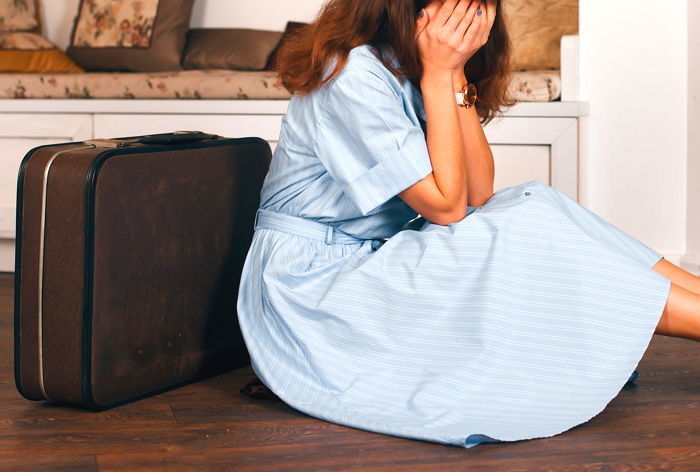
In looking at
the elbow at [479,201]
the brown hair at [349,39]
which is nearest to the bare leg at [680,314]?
the elbow at [479,201]

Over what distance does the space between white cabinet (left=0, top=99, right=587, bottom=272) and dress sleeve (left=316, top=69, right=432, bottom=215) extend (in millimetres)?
1085

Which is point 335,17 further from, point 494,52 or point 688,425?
point 688,425

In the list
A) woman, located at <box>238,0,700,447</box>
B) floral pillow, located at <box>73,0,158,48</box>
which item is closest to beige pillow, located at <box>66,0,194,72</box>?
floral pillow, located at <box>73,0,158,48</box>

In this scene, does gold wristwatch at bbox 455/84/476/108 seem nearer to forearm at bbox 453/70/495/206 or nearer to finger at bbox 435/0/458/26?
forearm at bbox 453/70/495/206

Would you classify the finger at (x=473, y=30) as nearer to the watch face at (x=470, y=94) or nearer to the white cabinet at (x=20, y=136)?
the watch face at (x=470, y=94)

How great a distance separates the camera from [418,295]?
59.2 inches

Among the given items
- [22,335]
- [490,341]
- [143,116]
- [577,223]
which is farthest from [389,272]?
[143,116]

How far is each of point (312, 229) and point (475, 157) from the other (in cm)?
36

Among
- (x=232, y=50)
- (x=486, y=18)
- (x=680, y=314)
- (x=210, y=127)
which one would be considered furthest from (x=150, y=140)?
(x=232, y=50)

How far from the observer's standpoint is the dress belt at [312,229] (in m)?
1.70

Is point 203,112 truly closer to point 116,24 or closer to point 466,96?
point 116,24

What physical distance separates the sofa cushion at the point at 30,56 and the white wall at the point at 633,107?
74.7 inches

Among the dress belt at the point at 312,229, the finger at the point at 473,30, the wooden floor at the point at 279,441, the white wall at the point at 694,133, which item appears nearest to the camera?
the wooden floor at the point at 279,441

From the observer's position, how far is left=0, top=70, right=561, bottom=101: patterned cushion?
2.82 meters
